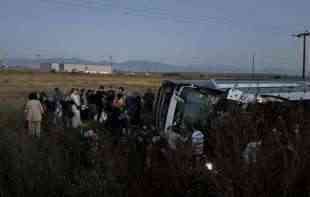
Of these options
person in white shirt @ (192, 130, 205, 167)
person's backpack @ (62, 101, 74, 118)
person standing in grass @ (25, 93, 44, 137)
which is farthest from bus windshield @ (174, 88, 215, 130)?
person's backpack @ (62, 101, 74, 118)

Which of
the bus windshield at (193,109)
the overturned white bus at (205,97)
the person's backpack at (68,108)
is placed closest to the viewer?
the overturned white bus at (205,97)

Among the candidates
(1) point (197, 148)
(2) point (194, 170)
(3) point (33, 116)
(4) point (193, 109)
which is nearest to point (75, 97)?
(3) point (33, 116)

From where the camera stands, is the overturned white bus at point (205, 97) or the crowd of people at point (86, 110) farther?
the crowd of people at point (86, 110)

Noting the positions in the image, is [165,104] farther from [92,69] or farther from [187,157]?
[92,69]

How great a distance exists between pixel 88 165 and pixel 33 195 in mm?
1062

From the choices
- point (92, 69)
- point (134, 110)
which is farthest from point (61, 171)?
point (92, 69)

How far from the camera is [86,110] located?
9.91 meters

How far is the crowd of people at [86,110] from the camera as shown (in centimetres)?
752

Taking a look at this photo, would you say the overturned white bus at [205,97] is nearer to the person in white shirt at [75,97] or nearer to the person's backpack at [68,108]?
the person's backpack at [68,108]

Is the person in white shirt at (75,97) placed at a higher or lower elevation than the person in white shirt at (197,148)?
higher

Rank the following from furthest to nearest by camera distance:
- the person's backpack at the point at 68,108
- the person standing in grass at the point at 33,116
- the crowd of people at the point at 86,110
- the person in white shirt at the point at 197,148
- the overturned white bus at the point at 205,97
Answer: the person's backpack at the point at 68,108, the crowd of people at the point at 86,110, the person standing in grass at the point at 33,116, the overturned white bus at the point at 205,97, the person in white shirt at the point at 197,148

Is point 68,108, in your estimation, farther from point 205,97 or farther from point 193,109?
point 205,97

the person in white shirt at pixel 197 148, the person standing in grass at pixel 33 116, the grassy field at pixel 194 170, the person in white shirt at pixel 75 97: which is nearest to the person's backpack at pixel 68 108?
the person in white shirt at pixel 75 97

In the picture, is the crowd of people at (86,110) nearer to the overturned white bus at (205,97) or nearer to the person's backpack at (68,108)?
the person's backpack at (68,108)
